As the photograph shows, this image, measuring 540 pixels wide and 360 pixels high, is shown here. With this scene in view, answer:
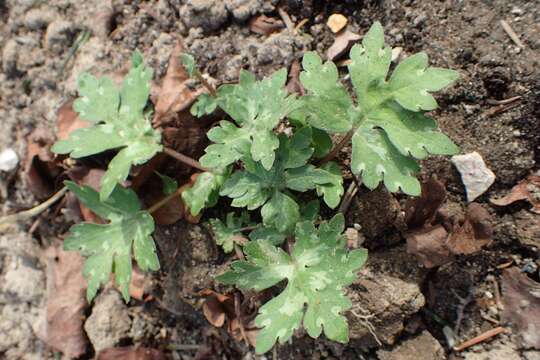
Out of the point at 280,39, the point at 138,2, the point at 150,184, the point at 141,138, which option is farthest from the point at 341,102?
the point at 138,2

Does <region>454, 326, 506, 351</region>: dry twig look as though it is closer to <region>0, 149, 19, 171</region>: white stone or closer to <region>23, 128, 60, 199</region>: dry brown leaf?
<region>23, 128, 60, 199</region>: dry brown leaf

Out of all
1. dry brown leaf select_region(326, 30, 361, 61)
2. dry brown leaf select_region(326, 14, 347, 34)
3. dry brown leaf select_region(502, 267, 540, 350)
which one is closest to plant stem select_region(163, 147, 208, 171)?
dry brown leaf select_region(326, 30, 361, 61)

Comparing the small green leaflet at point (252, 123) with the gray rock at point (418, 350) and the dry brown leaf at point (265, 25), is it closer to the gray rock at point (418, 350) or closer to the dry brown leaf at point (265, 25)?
the dry brown leaf at point (265, 25)

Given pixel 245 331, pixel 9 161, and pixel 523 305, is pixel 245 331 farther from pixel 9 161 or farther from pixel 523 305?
pixel 9 161

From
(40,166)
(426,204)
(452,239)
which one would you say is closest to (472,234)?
(452,239)

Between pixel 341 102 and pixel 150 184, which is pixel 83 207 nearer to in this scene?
pixel 150 184

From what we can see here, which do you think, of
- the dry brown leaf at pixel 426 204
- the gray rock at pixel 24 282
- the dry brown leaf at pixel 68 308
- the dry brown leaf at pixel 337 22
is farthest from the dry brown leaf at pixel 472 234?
the gray rock at pixel 24 282

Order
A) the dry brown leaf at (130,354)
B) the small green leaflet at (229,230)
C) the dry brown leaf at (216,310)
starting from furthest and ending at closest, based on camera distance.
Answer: the dry brown leaf at (130,354), the dry brown leaf at (216,310), the small green leaflet at (229,230)
